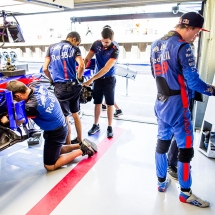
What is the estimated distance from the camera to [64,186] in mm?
2258

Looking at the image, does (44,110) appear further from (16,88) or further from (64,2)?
(64,2)

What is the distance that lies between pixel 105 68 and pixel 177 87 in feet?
4.84

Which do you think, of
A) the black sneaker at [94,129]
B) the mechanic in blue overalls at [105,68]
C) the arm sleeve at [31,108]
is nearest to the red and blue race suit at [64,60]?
the mechanic in blue overalls at [105,68]

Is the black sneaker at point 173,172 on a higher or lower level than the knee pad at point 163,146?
lower

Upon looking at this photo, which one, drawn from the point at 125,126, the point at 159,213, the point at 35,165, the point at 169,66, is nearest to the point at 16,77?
the point at 35,165

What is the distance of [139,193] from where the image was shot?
2150 millimetres

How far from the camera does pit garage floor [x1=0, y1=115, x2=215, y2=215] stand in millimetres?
1944

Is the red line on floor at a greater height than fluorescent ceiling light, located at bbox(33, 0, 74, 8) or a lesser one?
lesser

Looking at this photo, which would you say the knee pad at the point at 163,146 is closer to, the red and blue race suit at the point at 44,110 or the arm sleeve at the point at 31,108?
the red and blue race suit at the point at 44,110

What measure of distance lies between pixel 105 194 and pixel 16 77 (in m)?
2.32

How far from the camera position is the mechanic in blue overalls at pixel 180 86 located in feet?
5.50

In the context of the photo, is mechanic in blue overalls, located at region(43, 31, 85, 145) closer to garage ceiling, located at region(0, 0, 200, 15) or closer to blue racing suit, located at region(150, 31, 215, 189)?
garage ceiling, located at region(0, 0, 200, 15)

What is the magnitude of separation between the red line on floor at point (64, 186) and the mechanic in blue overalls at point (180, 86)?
1.02m

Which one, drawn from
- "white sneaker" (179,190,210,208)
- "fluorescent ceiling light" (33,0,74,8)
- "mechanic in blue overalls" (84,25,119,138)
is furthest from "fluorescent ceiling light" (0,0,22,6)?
"white sneaker" (179,190,210,208)
